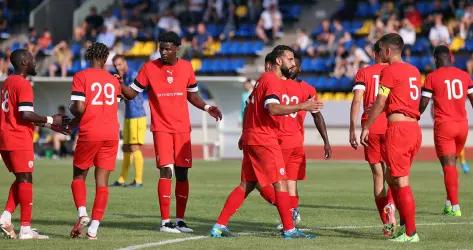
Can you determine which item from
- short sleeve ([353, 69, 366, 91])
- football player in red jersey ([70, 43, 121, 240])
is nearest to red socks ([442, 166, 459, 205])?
short sleeve ([353, 69, 366, 91])

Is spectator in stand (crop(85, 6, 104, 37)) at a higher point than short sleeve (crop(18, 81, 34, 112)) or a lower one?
higher

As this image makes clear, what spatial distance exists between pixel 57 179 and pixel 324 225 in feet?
34.9

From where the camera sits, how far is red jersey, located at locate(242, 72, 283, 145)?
13117 millimetres

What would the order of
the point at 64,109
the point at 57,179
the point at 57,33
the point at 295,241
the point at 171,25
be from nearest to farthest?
the point at 295,241
the point at 57,179
the point at 64,109
the point at 171,25
the point at 57,33

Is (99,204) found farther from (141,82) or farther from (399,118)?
(399,118)

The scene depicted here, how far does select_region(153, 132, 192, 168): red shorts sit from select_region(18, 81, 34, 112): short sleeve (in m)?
2.05

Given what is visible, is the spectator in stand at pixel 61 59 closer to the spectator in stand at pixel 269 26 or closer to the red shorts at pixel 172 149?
the spectator in stand at pixel 269 26

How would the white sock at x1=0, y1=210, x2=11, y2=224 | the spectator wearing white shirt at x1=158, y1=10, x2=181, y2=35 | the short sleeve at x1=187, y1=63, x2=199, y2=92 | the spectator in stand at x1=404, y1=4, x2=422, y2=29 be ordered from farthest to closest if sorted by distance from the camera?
the spectator wearing white shirt at x1=158, y1=10, x2=181, y2=35 < the spectator in stand at x1=404, y1=4, x2=422, y2=29 < the short sleeve at x1=187, y1=63, x2=199, y2=92 < the white sock at x1=0, y1=210, x2=11, y2=224

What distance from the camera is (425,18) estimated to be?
3734 centimetres

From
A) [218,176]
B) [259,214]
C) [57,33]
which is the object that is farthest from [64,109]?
[259,214]

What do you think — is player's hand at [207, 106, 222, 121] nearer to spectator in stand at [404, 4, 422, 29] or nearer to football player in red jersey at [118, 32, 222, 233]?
football player in red jersey at [118, 32, 222, 233]

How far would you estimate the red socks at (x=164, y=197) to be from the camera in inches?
568

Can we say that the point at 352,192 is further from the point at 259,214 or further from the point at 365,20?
the point at 365,20

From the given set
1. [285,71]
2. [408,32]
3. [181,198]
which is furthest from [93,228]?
[408,32]
